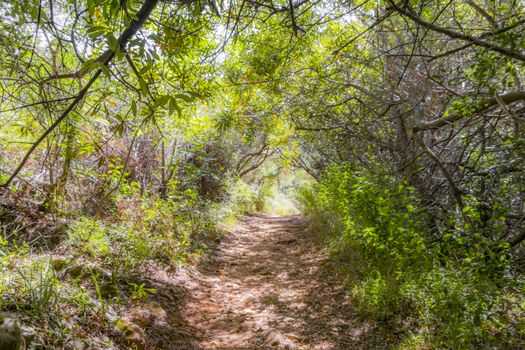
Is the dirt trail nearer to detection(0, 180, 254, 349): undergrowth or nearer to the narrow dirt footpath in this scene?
the narrow dirt footpath

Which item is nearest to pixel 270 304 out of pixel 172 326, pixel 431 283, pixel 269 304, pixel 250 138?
pixel 269 304

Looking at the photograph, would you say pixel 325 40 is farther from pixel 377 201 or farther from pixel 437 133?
pixel 377 201

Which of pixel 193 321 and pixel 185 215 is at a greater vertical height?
pixel 185 215

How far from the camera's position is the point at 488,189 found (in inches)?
153

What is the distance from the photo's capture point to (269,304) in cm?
448

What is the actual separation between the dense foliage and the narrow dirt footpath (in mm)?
384

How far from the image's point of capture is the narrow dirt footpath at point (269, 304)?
139 inches

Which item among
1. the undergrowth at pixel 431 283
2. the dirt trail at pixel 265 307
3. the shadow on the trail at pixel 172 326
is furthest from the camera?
the dirt trail at pixel 265 307

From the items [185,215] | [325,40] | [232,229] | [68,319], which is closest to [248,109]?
[325,40]

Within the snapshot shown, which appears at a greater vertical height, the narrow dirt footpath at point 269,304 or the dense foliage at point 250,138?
the dense foliage at point 250,138

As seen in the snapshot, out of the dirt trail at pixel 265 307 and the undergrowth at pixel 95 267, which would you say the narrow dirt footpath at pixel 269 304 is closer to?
the dirt trail at pixel 265 307

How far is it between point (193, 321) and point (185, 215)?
8.89 feet

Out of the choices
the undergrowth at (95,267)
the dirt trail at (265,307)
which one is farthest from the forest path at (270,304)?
the undergrowth at (95,267)

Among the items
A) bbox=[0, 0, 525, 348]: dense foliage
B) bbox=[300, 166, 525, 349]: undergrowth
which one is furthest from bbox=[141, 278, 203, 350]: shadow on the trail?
bbox=[300, 166, 525, 349]: undergrowth
